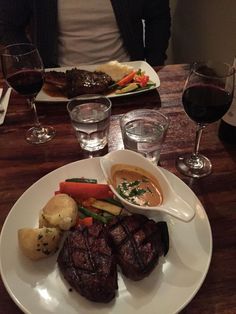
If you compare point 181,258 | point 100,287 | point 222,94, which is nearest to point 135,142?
point 222,94

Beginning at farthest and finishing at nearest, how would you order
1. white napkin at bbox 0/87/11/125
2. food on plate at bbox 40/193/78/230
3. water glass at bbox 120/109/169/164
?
white napkin at bbox 0/87/11/125 → water glass at bbox 120/109/169/164 → food on plate at bbox 40/193/78/230

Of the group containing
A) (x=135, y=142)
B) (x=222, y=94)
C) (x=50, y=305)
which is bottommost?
(x=50, y=305)


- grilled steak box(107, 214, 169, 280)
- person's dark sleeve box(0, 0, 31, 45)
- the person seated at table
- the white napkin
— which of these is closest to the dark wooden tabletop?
the white napkin

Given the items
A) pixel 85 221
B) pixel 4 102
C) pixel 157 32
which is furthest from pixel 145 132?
pixel 157 32

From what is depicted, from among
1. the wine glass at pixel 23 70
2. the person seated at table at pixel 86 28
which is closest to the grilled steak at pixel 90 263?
the wine glass at pixel 23 70

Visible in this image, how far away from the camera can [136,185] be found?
944mm

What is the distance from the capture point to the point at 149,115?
1243 mm

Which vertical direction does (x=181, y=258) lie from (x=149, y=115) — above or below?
below

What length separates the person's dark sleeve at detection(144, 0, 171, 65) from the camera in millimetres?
2234

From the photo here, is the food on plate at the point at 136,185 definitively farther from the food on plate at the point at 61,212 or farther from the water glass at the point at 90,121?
the water glass at the point at 90,121

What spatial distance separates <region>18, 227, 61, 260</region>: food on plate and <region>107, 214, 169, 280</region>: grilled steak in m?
0.14

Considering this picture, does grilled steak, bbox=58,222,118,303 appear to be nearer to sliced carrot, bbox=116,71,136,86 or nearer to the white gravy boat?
the white gravy boat

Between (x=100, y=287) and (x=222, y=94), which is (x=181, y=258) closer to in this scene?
(x=100, y=287)

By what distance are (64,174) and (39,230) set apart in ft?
0.86
